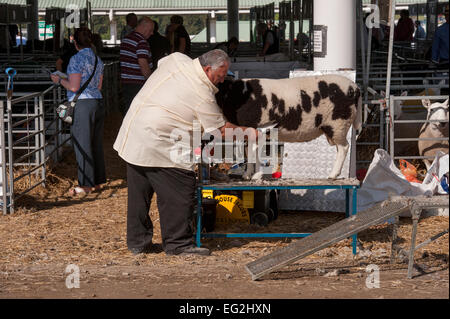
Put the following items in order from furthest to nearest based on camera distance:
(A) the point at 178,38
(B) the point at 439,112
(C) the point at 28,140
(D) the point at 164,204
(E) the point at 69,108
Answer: (A) the point at 178,38 < (C) the point at 28,140 < (B) the point at 439,112 < (E) the point at 69,108 < (D) the point at 164,204

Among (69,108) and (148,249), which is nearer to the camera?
(148,249)

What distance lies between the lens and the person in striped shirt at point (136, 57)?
957 centimetres

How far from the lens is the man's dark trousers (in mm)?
6188

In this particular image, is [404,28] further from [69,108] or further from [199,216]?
[199,216]

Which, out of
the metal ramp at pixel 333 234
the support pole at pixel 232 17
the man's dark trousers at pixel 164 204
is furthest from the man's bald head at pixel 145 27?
the support pole at pixel 232 17

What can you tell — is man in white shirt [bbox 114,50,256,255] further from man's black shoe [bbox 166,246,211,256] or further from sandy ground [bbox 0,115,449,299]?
sandy ground [bbox 0,115,449,299]

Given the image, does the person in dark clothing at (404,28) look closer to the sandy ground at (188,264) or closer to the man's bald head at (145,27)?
the man's bald head at (145,27)

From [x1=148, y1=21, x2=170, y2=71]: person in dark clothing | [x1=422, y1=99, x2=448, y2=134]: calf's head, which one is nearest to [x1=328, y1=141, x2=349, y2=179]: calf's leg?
[x1=422, y1=99, x2=448, y2=134]: calf's head

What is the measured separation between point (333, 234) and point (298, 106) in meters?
1.24

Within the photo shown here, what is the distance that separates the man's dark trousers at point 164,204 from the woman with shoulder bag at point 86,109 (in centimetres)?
232

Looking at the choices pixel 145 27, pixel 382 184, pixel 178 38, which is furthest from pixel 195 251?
pixel 178 38

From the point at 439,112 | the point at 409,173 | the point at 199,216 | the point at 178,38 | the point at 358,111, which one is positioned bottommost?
the point at 199,216

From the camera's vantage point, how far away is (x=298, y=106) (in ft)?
21.0

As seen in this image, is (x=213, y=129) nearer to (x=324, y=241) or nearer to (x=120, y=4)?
(x=324, y=241)
